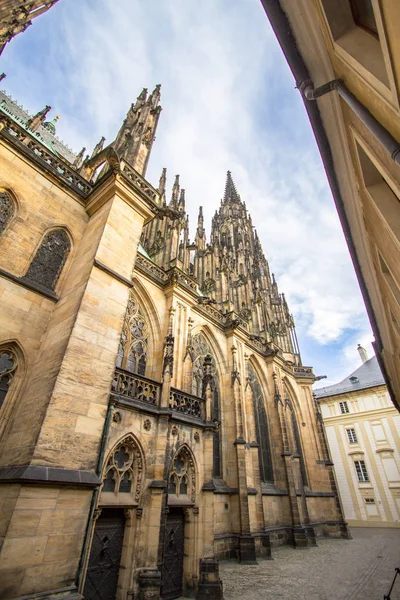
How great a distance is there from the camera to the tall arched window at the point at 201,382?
1177 centimetres

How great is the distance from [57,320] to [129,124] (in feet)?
28.8

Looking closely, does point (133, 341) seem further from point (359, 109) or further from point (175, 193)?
point (175, 193)

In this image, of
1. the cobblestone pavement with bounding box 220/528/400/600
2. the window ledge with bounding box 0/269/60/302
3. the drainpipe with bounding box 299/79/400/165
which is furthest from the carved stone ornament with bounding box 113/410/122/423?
the drainpipe with bounding box 299/79/400/165

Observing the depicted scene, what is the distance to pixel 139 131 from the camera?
10727mm

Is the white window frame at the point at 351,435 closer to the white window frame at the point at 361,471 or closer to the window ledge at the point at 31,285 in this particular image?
the white window frame at the point at 361,471

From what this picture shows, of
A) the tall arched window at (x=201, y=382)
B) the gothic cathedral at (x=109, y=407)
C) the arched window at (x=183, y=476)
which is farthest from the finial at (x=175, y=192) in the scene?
the arched window at (x=183, y=476)

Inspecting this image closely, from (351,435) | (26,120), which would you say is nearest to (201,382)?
(26,120)

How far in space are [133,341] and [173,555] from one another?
574 cm

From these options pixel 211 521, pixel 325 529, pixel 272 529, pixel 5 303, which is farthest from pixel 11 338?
pixel 325 529

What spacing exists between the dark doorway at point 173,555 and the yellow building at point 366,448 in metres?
22.7

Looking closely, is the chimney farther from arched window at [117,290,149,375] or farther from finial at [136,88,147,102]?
Result: finial at [136,88,147,102]

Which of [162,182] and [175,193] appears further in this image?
[175,193]

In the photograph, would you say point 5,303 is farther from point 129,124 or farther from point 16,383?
point 129,124

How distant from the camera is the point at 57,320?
6.15 meters
